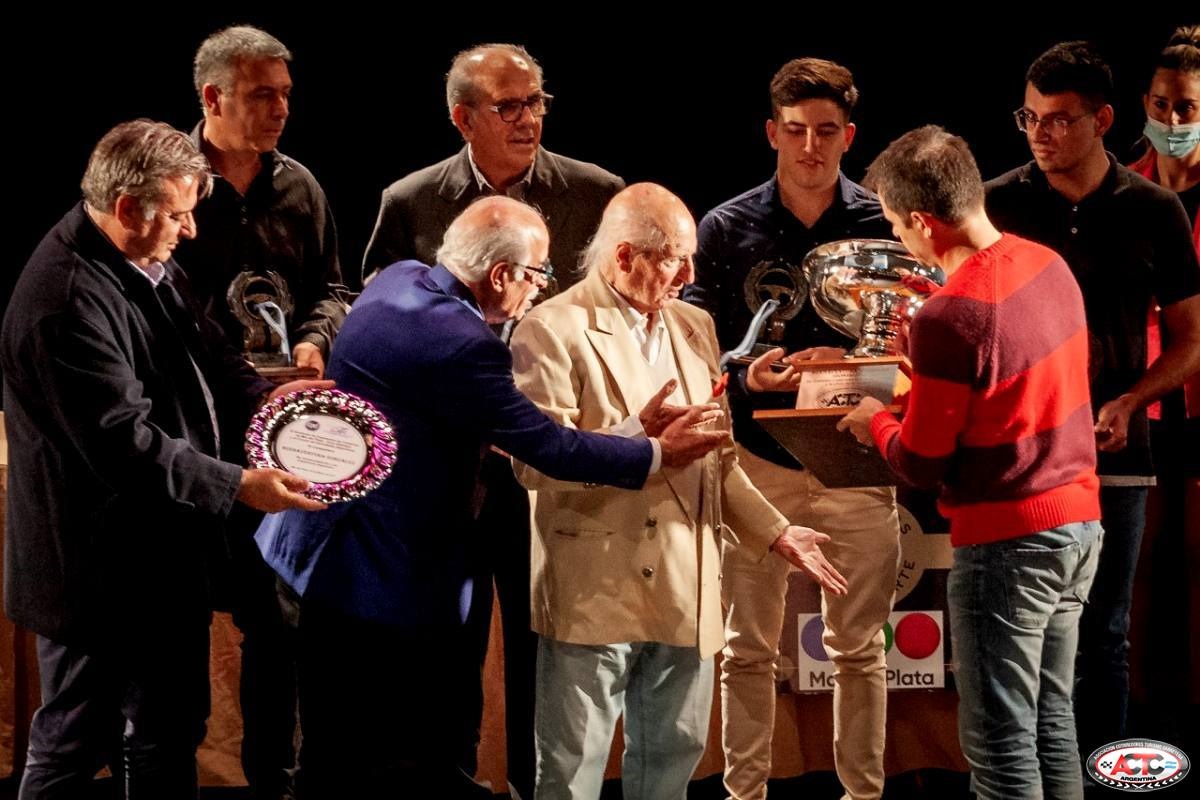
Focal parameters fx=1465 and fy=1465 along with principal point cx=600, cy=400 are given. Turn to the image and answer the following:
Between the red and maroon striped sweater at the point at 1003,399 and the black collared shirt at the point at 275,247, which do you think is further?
the black collared shirt at the point at 275,247

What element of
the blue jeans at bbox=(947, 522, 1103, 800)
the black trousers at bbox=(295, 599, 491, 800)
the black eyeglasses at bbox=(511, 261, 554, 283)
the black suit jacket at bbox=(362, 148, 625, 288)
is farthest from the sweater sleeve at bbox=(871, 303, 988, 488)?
the black suit jacket at bbox=(362, 148, 625, 288)

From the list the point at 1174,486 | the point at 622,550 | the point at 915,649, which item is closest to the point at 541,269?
the point at 622,550

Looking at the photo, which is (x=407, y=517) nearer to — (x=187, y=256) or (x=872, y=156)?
(x=187, y=256)

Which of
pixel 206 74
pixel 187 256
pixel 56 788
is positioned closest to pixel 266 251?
pixel 187 256

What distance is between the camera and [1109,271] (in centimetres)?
392

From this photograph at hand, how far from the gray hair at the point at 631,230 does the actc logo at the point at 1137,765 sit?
1988 millimetres

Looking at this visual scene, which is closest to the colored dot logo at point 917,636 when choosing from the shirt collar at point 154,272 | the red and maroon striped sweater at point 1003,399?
the red and maroon striped sweater at point 1003,399

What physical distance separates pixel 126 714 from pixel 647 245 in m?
1.47

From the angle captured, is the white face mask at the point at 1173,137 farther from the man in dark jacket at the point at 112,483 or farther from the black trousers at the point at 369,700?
the man in dark jacket at the point at 112,483

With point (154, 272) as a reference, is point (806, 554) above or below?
below

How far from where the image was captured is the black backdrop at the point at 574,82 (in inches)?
174

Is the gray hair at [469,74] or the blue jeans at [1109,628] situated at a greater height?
the gray hair at [469,74]

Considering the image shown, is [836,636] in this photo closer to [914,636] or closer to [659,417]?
[914,636]

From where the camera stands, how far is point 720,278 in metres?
3.91
